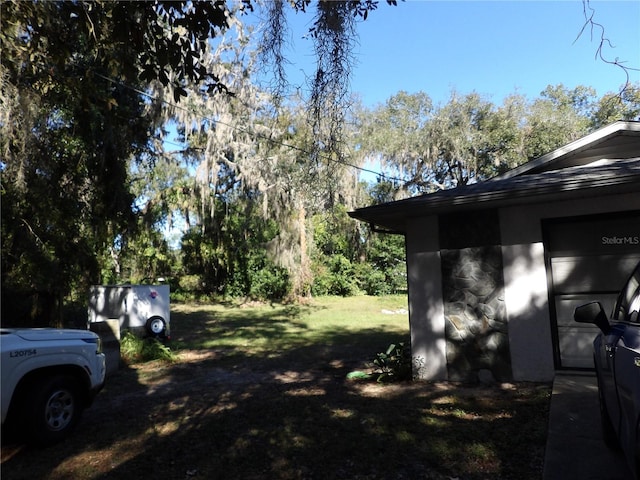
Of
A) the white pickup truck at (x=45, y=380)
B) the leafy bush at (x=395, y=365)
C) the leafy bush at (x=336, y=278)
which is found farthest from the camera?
the leafy bush at (x=336, y=278)

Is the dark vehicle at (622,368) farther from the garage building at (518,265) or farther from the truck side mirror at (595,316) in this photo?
the garage building at (518,265)

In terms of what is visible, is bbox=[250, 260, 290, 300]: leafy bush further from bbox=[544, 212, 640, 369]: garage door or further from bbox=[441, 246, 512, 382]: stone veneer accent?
bbox=[544, 212, 640, 369]: garage door

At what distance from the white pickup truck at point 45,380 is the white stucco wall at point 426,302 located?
4690 mm

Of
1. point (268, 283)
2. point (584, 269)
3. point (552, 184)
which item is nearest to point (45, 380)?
point (552, 184)

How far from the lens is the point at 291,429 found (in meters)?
4.88

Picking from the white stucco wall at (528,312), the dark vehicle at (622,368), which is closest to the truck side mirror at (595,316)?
the dark vehicle at (622,368)

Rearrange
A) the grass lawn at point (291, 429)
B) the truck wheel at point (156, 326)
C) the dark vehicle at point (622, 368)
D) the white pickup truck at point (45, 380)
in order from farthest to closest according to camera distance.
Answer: the truck wheel at point (156, 326) → the white pickup truck at point (45, 380) → the grass lawn at point (291, 429) → the dark vehicle at point (622, 368)

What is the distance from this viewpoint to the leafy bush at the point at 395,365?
7.40 metres

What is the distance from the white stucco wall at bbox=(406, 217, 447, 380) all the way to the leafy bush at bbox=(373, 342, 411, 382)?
24 centimetres

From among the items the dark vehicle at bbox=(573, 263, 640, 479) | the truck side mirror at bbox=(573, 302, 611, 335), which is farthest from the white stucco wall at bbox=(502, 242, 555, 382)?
the truck side mirror at bbox=(573, 302, 611, 335)

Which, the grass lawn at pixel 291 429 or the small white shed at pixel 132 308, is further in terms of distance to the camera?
the small white shed at pixel 132 308

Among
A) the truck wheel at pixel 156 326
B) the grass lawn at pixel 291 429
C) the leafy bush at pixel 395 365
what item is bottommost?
the grass lawn at pixel 291 429

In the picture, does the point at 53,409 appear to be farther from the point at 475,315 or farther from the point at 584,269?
the point at 584,269

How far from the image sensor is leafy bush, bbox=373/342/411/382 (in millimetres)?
7398
